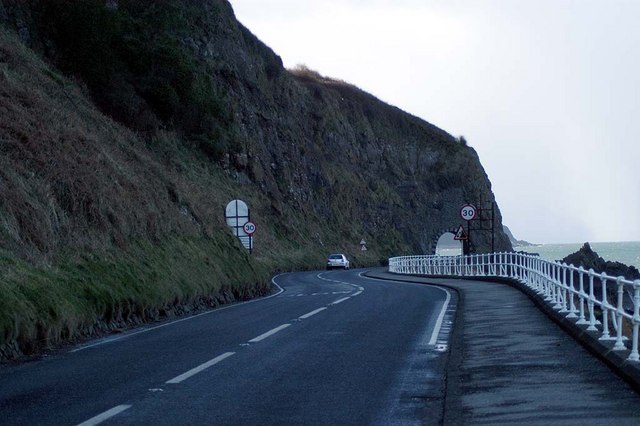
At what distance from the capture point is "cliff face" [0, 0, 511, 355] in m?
20.8

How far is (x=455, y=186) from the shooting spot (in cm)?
11738

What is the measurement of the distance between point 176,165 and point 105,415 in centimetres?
4771

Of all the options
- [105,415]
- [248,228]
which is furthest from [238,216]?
[105,415]

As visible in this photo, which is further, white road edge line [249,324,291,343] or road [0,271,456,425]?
white road edge line [249,324,291,343]

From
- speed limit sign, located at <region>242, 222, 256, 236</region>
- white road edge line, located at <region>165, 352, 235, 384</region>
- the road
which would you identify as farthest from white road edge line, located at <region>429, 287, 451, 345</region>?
speed limit sign, located at <region>242, 222, 256, 236</region>

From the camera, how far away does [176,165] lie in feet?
184

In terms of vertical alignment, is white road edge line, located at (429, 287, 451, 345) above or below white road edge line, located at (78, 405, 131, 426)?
above

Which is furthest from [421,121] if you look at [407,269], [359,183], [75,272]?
[75,272]

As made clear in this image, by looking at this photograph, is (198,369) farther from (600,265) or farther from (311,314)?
(600,265)

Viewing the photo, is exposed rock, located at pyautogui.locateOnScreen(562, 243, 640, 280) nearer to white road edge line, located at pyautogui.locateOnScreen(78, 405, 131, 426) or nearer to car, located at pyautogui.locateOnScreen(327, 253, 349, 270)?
car, located at pyautogui.locateOnScreen(327, 253, 349, 270)

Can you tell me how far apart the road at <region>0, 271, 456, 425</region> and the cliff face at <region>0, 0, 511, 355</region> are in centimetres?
216

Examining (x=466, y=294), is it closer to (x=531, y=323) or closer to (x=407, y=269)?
(x=531, y=323)

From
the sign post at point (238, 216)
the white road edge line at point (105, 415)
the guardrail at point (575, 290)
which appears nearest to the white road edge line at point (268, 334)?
the guardrail at point (575, 290)

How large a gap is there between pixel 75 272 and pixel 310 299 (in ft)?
32.5
